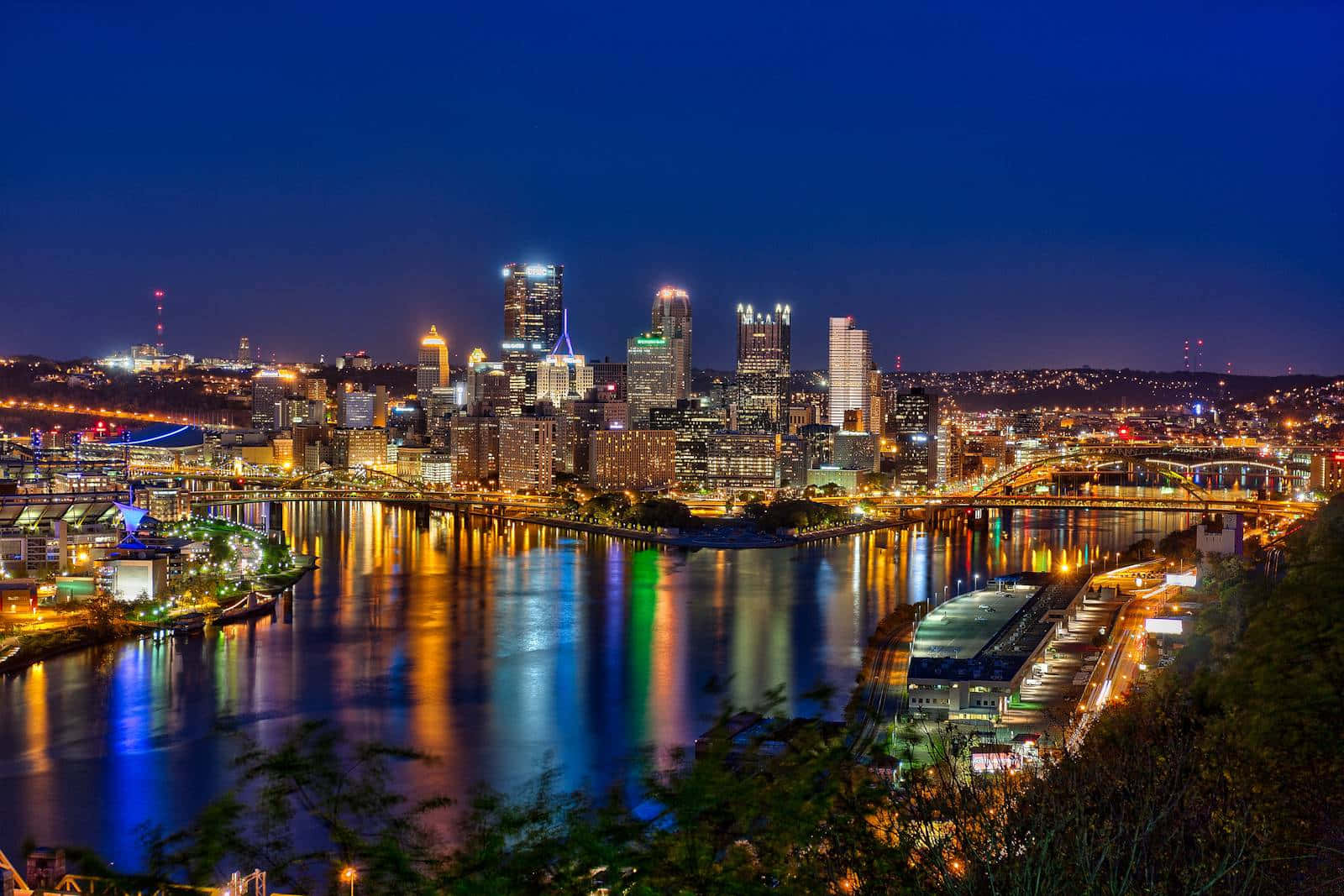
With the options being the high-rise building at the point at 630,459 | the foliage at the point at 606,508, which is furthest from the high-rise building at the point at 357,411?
the foliage at the point at 606,508

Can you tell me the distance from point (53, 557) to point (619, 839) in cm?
1003

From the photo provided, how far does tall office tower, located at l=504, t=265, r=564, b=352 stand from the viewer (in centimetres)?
3469

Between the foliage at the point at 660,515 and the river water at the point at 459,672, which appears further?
the foliage at the point at 660,515

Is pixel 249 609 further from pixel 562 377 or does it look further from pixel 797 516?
pixel 562 377

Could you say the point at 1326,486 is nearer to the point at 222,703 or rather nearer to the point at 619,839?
the point at 222,703

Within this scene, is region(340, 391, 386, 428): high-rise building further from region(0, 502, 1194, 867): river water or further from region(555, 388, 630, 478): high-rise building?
region(0, 502, 1194, 867): river water

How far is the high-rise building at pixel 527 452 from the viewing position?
23547mm

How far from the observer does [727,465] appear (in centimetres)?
2438

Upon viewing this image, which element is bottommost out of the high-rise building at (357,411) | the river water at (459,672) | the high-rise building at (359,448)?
the river water at (459,672)

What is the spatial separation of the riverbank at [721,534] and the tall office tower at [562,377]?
13.4 meters

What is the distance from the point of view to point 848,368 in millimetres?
34812

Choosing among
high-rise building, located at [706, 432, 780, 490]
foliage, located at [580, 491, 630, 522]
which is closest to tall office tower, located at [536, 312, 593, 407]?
high-rise building, located at [706, 432, 780, 490]

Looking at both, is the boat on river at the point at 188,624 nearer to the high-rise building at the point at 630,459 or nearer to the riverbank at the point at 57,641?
the riverbank at the point at 57,641

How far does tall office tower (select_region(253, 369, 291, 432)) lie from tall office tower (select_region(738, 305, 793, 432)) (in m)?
11.2
